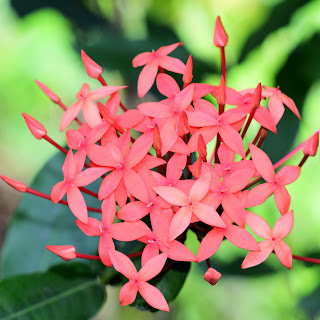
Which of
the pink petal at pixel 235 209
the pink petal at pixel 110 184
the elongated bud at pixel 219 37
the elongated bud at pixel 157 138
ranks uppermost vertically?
the elongated bud at pixel 219 37

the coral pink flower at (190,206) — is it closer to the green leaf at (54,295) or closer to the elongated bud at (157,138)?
the elongated bud at (157,138)

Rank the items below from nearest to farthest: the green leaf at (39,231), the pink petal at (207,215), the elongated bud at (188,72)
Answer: the pink petal at (207,215) → the elongated bud at (188,72) → the green leaf at (39,231)

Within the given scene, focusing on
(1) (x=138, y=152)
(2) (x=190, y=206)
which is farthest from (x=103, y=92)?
(2) (x=190, y=206)

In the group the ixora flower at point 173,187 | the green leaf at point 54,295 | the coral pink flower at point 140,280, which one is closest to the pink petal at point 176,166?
the ixora flower at point 173,187

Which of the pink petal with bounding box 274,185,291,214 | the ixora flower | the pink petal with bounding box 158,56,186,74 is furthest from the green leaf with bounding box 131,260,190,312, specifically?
the pink petal with bounding box 158,56,186,74

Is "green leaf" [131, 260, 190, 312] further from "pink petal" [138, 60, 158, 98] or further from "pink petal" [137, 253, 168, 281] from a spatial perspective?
"pink petal" [138, 60, 158, 98]

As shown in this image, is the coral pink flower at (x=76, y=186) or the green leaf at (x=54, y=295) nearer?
the coral pink flower at (x=76, y=186)

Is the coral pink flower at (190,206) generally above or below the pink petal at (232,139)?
below
